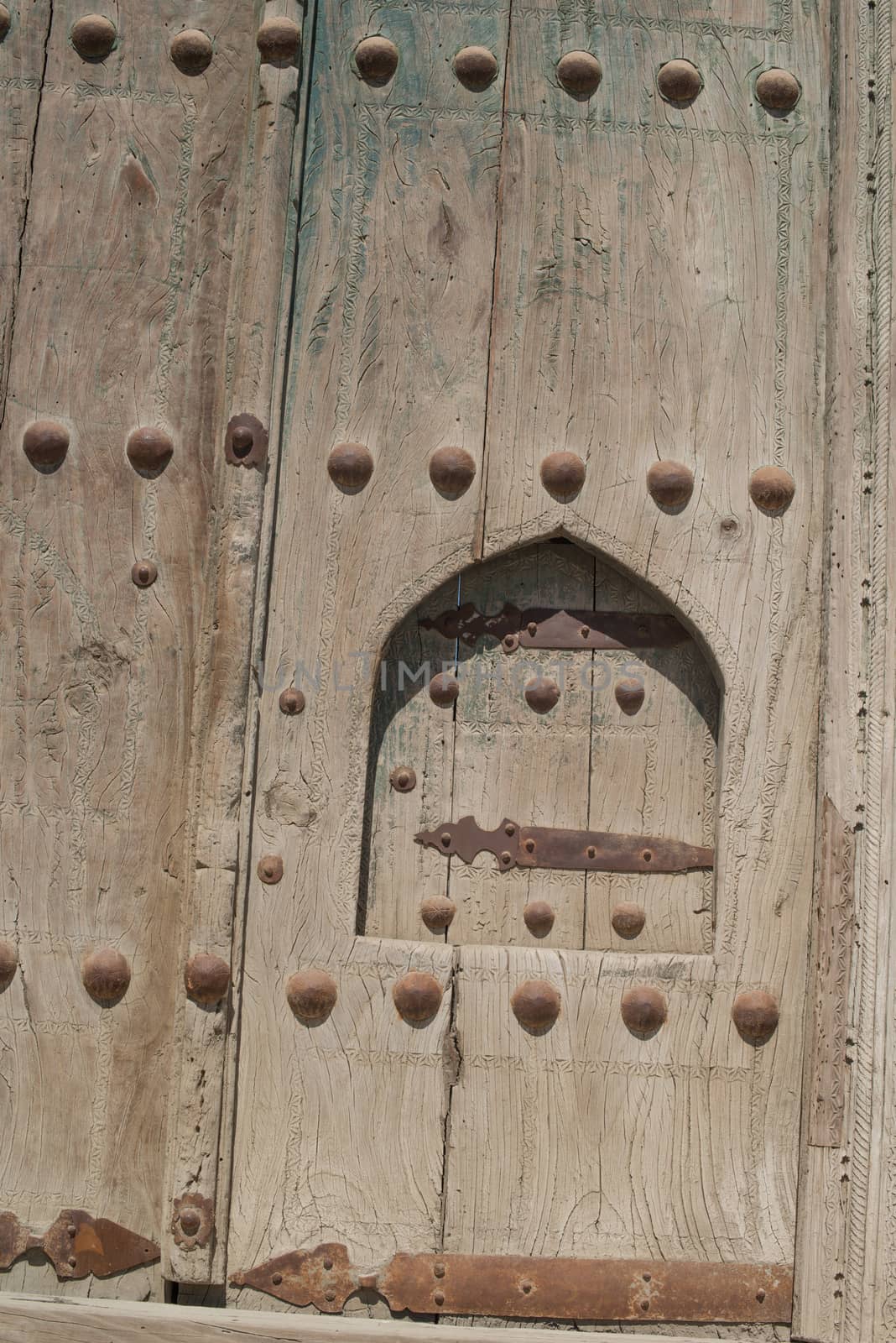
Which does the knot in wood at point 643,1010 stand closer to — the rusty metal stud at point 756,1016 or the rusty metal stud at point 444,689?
the rusty metal stud at point 756,1016

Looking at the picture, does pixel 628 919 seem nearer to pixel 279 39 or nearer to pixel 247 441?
pixel 247 441

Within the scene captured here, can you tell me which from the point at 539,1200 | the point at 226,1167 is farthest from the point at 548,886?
the point at 226,1167

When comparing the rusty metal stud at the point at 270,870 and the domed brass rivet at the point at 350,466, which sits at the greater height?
the domed brass rivet at the point at 350,466

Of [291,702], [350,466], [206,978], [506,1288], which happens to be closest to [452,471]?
[350,466]

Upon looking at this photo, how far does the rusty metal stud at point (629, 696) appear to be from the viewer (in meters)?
2.12

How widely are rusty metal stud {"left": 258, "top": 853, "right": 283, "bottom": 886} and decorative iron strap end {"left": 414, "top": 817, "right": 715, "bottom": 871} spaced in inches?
9.2

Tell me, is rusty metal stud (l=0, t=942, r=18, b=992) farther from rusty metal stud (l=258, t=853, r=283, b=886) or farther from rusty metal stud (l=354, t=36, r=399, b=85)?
rusty metal stud (l=354, t=36, r=399, b=85)

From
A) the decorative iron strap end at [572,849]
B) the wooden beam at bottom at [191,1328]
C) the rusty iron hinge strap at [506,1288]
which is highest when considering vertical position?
the decorative iron strap end at [572,849]

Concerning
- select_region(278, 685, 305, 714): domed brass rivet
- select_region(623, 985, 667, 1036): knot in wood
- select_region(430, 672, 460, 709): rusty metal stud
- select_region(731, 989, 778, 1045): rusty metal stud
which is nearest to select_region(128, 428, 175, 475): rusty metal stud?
select_region(278, 685, 305, 714): domed brass rivet

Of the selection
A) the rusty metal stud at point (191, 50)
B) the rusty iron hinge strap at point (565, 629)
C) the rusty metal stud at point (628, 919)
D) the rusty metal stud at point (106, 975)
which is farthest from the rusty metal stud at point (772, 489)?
the rusty metal stud at point (106, 975)

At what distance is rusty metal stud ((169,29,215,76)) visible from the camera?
2.17 meters

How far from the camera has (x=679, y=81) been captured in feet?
7.04

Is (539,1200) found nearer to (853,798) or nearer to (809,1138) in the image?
(809,1138)

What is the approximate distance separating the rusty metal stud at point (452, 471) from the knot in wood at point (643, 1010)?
0.83 m
